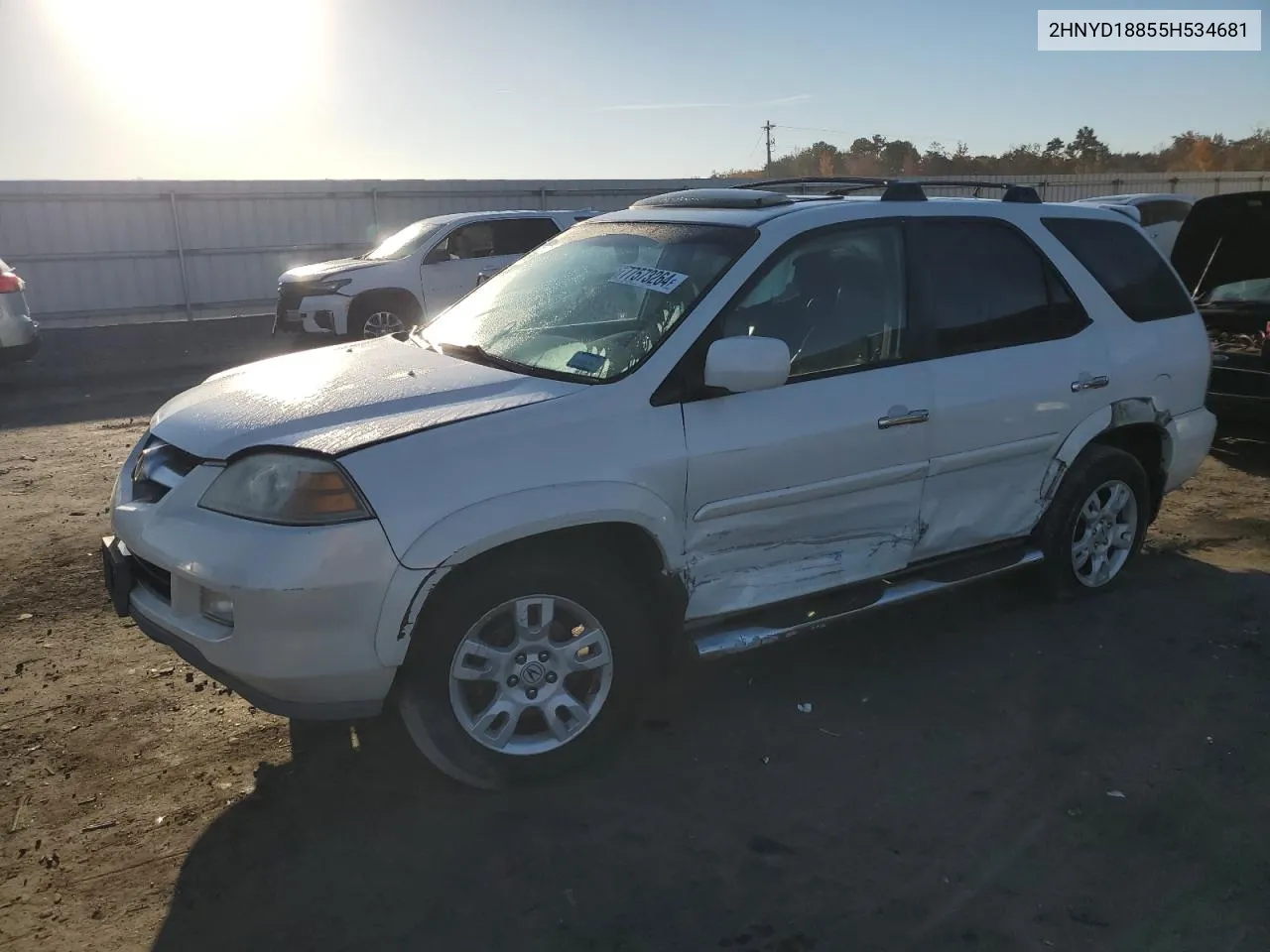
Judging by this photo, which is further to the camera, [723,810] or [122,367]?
[122,367]

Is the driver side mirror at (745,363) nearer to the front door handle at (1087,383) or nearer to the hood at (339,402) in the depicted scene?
the hood at (339,402)

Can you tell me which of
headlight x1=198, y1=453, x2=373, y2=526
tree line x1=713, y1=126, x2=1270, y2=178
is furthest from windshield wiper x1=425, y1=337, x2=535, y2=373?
tree line x1=713, y1=126, x2=1270, y2=178

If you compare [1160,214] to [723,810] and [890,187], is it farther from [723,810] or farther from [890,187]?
[723,810]

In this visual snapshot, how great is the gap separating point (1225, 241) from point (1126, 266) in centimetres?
339

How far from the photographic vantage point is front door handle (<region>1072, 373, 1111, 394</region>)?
448cm

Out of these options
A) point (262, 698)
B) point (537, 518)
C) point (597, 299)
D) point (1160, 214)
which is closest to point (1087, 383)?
point (597, 299)

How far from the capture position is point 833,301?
153 inches

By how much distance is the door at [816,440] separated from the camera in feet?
11.5

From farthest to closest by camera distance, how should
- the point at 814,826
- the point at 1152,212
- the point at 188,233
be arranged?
1. the point at 188,233
2. the point at 1152,212
3. the point at 814,826

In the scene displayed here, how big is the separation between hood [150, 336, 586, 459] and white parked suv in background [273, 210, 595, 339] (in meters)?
8.90

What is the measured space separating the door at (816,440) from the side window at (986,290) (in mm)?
165

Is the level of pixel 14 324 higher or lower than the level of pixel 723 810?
higher

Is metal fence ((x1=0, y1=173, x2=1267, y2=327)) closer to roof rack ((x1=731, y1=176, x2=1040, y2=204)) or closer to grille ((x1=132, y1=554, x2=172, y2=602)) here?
roof rack ((x1=731, y1=176, x2=1040, y2=204))

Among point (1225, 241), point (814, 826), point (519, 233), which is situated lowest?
point (814, 826)
